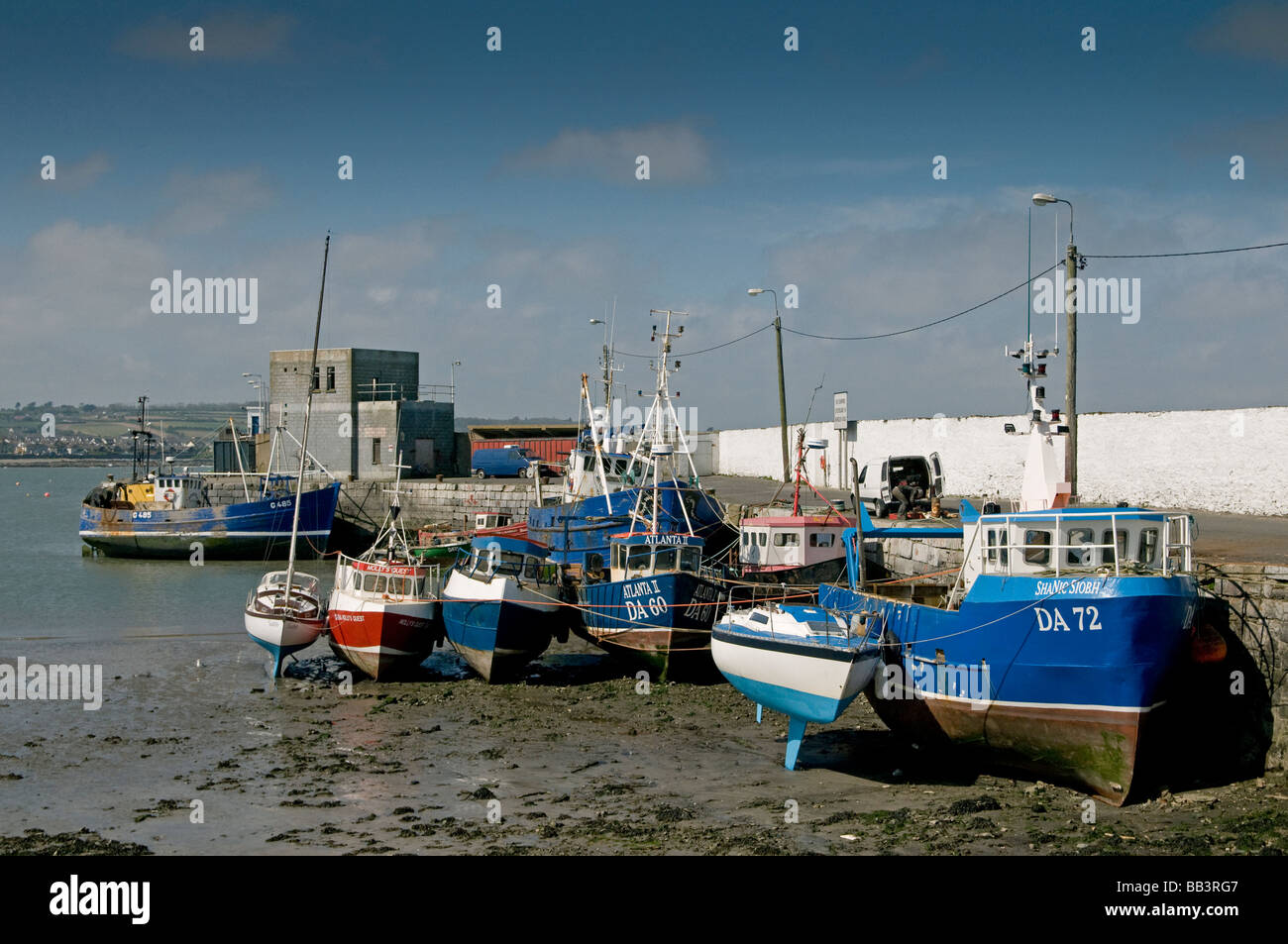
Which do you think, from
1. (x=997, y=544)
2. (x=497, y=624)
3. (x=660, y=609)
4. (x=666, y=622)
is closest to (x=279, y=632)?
(x=497, y=624)

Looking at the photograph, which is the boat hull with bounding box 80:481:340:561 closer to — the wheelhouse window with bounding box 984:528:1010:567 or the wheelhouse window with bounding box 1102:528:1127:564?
the wheelhouse window with bounding box 984:528:1010:567

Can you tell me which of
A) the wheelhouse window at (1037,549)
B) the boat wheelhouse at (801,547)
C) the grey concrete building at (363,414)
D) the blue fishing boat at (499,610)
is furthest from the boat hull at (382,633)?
the grey concrete building at (363,414)

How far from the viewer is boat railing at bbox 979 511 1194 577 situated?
14.6 m

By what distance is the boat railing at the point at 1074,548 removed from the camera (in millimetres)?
14633

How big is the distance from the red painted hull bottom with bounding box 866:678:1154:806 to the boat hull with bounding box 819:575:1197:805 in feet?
0.04

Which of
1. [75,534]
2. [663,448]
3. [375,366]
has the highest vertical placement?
[375,366]

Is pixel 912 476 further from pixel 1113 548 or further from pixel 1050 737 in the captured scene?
pixel 1050 737

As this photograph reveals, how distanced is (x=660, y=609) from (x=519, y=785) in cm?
692

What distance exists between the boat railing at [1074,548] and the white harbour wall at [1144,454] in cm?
1306

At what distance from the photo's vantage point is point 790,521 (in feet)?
82.4
